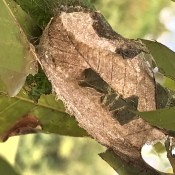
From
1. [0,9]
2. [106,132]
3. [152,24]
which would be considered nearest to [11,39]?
[0,9]

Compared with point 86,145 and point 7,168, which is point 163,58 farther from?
point 86,145

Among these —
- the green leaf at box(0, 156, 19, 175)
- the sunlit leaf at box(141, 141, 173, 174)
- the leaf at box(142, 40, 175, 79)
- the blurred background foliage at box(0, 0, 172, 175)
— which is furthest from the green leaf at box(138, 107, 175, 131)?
the blurred background foliage at box(0, 0, 172, 175)

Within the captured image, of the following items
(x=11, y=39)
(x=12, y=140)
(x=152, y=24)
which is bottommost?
(x=12, y=140)

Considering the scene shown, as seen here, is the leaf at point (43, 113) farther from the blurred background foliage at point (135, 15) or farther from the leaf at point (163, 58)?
the blurred background foliage at point (135, 15)

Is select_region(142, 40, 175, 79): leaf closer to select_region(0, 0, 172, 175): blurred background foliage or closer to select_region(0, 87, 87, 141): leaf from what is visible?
select_region(0, 87, 87, 141): leaf

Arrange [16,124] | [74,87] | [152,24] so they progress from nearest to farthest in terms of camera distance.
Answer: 1. [74,87]
2. [16,124]
3. [152,24]

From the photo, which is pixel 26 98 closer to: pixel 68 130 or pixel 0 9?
pixel 68 130
